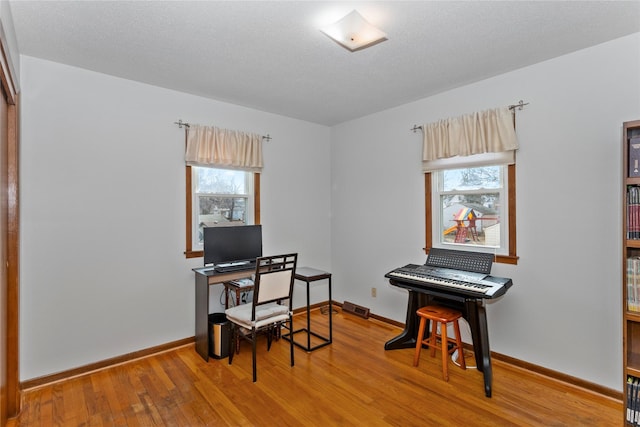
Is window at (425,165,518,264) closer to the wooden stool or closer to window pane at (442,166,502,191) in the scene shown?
window pane at (442,166,502,191)

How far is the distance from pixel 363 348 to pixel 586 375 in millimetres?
1780

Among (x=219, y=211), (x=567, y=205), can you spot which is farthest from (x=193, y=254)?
(x=567, y=205)

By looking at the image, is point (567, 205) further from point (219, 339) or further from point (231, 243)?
point (219, 339)

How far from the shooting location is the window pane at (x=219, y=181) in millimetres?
3541

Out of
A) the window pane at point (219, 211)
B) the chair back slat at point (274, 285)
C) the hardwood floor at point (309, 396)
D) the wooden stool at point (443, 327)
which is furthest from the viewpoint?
the window pane at point (219, 211)

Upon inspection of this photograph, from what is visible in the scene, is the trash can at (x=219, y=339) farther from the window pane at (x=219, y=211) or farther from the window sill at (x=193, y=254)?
the window pane at (x=219, y=211)

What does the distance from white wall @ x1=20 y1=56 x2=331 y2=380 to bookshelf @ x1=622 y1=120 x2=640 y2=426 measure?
346 centimetres

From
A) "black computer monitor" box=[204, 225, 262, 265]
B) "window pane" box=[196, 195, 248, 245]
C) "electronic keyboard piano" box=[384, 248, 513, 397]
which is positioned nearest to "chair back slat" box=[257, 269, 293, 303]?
"black computer monitor" box=[204, 225, 262, 265]

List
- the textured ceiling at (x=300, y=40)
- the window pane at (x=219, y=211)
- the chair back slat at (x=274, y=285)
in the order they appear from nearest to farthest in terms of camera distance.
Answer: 1. the textured ceiling at (x=300, y=40)
2. the chair back slat at (x=274, y=285)
3. the window pane at (x=219, y=211)

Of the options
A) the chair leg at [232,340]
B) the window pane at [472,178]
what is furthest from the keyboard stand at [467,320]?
the chair leg at [232,340]

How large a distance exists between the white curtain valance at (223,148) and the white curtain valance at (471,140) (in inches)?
75.6

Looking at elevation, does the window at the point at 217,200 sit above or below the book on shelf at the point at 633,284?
above

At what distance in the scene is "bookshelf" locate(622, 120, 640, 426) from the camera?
6.55ft

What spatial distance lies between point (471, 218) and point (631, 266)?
133cm
